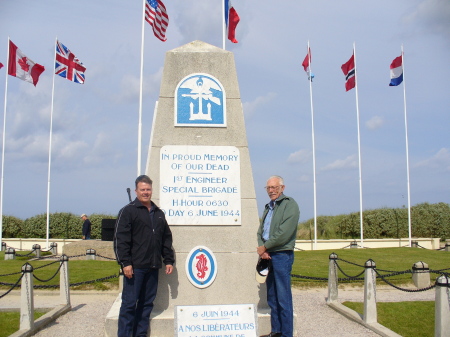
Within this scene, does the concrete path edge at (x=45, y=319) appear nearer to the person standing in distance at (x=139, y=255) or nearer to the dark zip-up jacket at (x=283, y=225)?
the person standing in distance at (x=139, y=255)

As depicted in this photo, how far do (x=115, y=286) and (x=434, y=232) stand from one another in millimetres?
21756

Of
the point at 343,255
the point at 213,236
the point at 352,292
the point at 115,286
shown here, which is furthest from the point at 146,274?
the point at 343,255

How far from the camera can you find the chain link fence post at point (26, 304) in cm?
700

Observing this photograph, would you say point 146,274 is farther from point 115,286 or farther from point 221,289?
point 115,286

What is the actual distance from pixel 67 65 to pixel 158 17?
597cm

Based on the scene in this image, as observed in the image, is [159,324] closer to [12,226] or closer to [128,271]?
[128,271]

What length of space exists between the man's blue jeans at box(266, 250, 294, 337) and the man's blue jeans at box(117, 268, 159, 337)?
1.38 m

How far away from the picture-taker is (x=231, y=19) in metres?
16.1

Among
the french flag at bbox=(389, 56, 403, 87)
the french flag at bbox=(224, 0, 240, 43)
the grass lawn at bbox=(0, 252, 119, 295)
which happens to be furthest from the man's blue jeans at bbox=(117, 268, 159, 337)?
the french flag at bbox=(389, 56, 403, 87)

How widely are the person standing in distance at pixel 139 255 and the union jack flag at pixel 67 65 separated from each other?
17623 mm

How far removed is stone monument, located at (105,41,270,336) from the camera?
6.15 m

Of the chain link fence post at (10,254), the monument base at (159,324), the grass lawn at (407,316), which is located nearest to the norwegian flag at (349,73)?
the grass lawn at (407,316)

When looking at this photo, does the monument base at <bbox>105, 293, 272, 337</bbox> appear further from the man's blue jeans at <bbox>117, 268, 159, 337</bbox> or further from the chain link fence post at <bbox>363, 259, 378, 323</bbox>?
the chain link fence post at <bbox>363, 259, 378, 323</bbox>

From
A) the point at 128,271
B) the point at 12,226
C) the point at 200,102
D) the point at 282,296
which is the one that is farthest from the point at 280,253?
the point at 12,226
